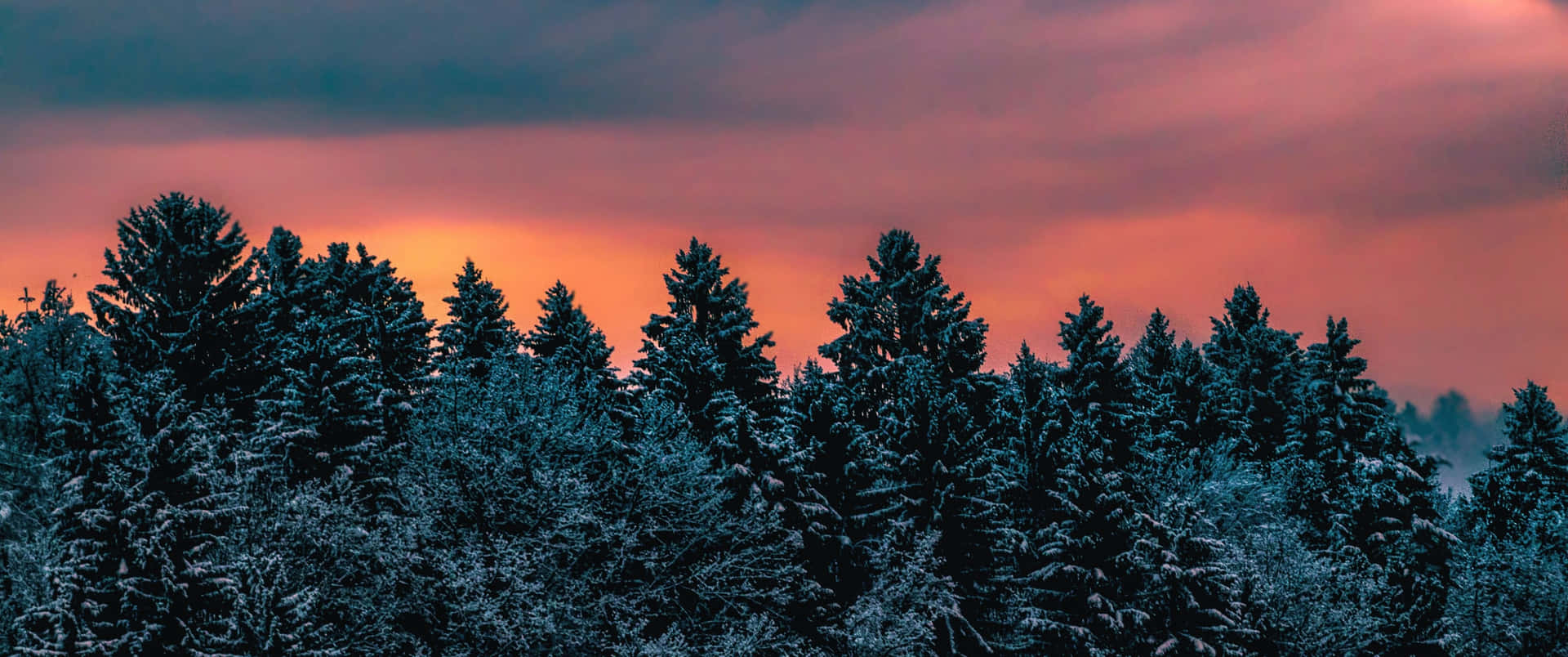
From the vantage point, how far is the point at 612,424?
41.9 meters

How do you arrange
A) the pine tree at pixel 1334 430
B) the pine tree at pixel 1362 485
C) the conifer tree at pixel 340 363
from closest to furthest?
the conifer tree at pixel 340 363 → the pine tree at pixel 1362 485 → the pine tree at pixel 1334 430

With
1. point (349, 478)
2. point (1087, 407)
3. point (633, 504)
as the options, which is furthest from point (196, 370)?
point (1087, 407)

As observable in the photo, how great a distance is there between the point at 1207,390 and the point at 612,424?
98.2 feet

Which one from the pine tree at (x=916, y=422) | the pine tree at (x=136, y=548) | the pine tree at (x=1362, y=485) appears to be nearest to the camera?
the pine tree at (x=136, y=548)

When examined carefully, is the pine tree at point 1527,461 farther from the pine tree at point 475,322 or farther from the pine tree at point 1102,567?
the pine tree at point 475,322

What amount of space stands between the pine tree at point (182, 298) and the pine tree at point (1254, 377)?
130 ft

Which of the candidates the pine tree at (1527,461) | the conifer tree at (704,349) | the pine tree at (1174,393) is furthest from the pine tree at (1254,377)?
the conifer tree at (704,349)

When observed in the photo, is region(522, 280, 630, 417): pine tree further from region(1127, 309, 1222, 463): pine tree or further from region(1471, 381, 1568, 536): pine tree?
region(1471, 381, 1568, 536): pine tree

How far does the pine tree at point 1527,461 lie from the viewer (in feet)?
199

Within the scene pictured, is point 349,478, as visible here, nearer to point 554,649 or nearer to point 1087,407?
point 554,649

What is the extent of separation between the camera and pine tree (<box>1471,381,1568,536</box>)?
60719 mm

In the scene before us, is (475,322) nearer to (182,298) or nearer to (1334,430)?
(182,298)

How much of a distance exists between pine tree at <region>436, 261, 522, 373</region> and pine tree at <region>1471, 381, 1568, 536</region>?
4384cm

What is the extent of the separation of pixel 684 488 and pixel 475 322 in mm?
19810
